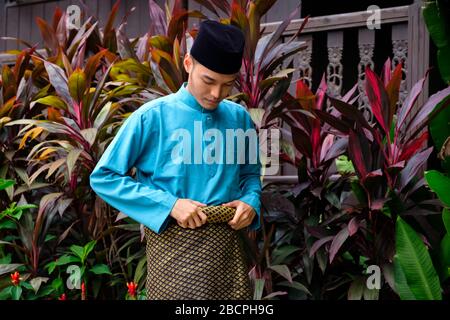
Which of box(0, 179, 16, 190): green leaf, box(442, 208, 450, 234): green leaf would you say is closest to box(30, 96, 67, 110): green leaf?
box(0, 179, 16, 190): green leaf

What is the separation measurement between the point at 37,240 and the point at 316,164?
1540 mm

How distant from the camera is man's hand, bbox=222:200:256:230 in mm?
2699

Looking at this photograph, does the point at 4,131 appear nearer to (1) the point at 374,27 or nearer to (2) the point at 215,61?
(1) the point at 374,27

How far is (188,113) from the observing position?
2.74 meters

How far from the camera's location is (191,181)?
272cm

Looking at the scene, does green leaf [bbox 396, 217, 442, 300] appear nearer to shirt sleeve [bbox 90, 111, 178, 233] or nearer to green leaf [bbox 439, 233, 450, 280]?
green leaf [bbox 439, 233, 450, 280]

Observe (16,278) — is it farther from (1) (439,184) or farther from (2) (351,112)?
(1) (439,184)

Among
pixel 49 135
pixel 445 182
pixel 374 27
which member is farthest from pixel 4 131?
pixel 445 182

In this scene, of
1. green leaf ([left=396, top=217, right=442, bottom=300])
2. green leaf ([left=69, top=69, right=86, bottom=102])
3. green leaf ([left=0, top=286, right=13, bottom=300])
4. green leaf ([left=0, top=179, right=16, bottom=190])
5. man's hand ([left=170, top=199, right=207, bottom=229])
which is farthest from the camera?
green leaf ([left=0, top=179, right=16, bottom=190])

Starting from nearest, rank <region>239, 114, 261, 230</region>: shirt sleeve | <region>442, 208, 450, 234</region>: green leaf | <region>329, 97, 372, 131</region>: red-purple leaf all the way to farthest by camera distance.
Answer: <region>239, 114, 261, 230</region>: shirt sleeve → <region>442, 208, 450, 234</region>: green leaf → <region>329, 97, 372, 131</region>: red-purple leaf

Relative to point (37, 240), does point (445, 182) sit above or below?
above

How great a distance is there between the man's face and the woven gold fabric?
1.14 feet

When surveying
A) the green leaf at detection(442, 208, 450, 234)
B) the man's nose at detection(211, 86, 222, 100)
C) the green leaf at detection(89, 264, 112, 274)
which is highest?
the man's nose at detection(211, 86, 222, 100)

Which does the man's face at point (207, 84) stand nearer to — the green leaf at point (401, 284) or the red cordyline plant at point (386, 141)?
the red cordyline plant at point (386, 141)
